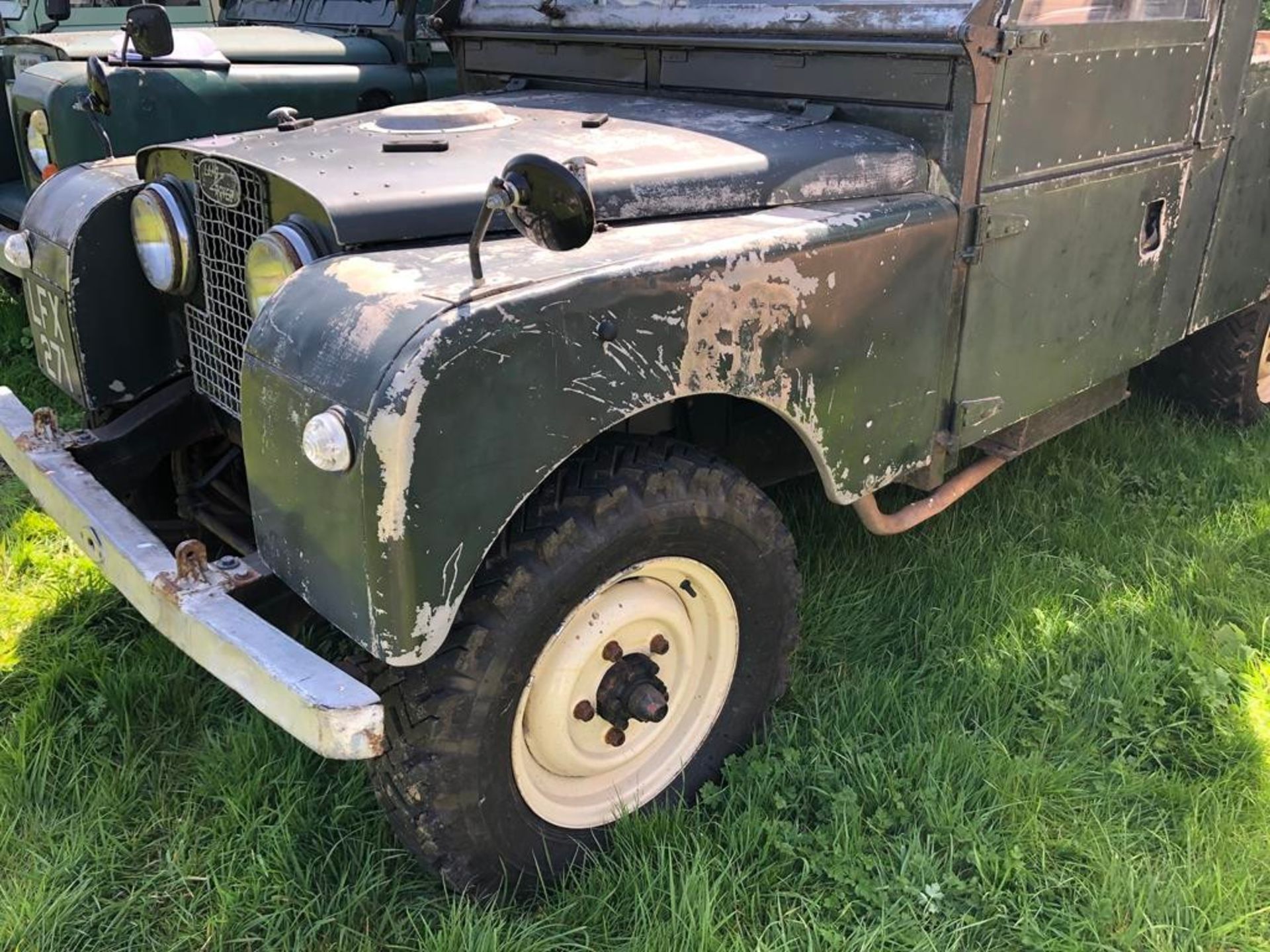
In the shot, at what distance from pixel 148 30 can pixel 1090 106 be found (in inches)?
99.2

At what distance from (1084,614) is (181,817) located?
2.22 meters

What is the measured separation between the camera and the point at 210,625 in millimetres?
1835

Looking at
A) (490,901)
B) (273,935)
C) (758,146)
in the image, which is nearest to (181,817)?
(273,935)

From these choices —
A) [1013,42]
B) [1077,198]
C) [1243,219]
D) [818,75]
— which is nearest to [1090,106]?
[1077,198]

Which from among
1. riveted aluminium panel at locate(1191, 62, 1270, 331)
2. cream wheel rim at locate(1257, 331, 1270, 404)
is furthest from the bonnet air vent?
cream wheel rim at locate(1257, 331, 1270, 404)

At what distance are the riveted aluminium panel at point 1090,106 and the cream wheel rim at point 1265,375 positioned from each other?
57.6 inches

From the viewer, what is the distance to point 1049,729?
255cm

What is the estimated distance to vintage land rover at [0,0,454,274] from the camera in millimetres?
4379

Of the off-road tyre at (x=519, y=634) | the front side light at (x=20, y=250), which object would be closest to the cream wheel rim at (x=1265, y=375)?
the off-road tyre at (x=519, y=634)

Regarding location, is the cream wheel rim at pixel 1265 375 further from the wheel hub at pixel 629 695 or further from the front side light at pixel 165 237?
the front side light at pixel 165 237

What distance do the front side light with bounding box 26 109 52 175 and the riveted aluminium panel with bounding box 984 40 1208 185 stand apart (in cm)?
367

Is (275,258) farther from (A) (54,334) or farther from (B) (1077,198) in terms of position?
(B) (1077,198)

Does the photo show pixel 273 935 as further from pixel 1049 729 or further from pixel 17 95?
pixel 17 95

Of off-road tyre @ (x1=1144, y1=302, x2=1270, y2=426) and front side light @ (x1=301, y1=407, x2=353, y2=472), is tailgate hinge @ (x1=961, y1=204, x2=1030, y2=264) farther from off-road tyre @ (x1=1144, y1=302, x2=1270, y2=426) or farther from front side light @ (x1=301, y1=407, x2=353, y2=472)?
off-road tyre @ (x1=1144, y1=302, x2=1270, y2=426)
